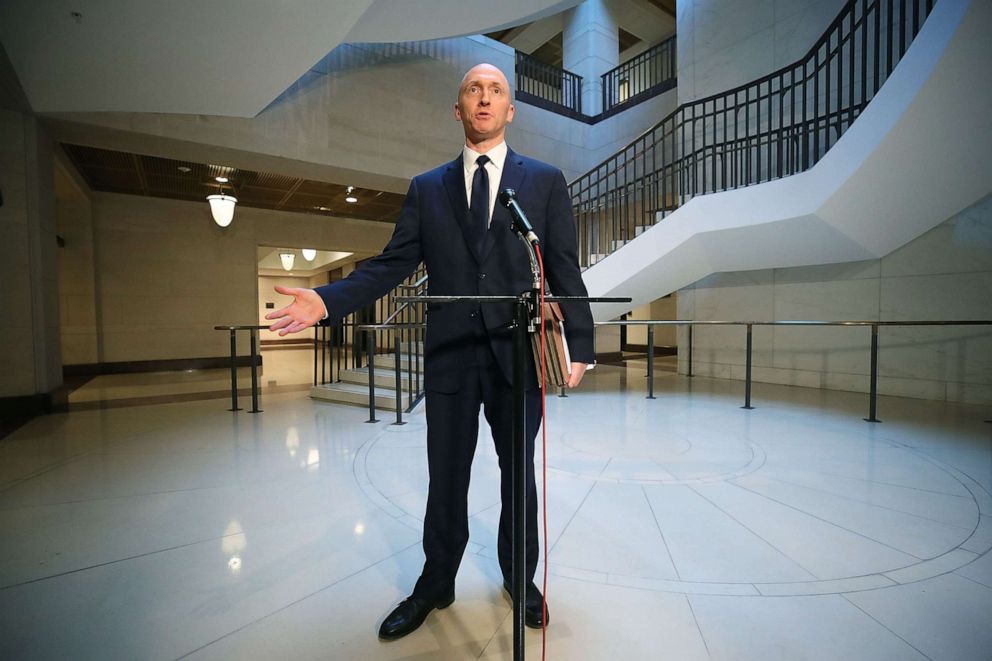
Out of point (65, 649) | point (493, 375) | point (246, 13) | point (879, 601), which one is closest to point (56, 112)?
point (246, 13)

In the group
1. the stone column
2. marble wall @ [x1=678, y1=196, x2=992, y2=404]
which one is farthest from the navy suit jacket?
the stone column

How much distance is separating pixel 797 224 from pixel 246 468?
5268mm

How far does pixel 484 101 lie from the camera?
1.29 metres

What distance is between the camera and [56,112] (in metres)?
4.57

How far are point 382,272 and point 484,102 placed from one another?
21.8 inches

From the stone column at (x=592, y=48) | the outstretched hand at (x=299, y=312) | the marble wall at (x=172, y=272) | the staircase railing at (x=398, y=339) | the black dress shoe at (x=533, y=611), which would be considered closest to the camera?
the outstretched hand at (x=299, y=312)

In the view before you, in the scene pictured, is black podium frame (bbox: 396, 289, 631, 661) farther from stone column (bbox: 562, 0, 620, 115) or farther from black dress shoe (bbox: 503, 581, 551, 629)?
stone column (bbox: 562, 0, 620, 115)

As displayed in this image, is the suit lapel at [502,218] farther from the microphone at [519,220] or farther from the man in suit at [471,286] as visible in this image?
the microphone at [519,220]

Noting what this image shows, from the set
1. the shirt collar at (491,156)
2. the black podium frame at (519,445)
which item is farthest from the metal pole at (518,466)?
the shirt collar at (491,156)

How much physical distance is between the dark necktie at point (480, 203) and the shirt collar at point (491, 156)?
2cm

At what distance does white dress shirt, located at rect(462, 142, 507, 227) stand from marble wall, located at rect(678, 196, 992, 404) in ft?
19.2

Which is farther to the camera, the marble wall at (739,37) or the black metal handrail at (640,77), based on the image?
the black metal handrail at (640,77)

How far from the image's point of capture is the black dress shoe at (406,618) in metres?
1.38

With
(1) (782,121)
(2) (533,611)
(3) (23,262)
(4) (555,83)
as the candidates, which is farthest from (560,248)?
(4) (555,83)
